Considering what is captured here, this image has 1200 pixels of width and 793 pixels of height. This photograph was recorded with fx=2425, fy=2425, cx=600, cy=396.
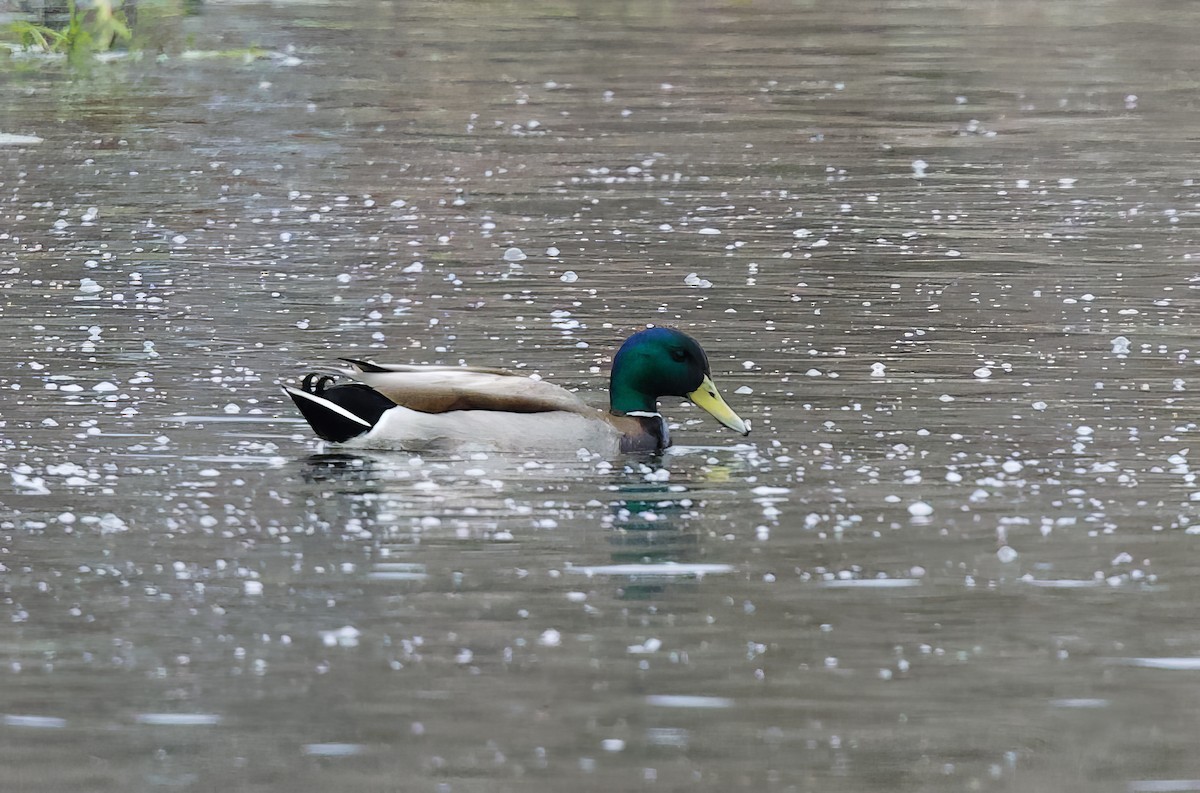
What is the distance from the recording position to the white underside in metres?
10.2

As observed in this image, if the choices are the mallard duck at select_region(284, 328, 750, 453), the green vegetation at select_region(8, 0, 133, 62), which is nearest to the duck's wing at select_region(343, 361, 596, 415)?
the mallard duck at select_region(284, 328, 750, 453)

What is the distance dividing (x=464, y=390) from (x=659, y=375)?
1.00 m

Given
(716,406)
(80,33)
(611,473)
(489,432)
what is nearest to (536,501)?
(611,473)

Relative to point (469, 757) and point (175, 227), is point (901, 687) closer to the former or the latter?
point (469, 757)

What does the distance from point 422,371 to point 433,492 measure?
0.95m

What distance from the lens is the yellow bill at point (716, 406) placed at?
34.7 ft

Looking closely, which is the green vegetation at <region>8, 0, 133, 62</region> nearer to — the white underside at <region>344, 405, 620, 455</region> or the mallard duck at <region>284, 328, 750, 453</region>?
the mallard duck at <region>284, 328, 750, 453</region>

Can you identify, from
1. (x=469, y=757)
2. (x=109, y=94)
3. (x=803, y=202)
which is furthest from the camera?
(x=109, y=94)

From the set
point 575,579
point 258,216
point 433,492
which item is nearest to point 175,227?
point 258,216

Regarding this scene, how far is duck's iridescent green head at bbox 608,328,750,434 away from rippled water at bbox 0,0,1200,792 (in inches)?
8.9

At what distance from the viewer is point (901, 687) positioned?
703 centimetres

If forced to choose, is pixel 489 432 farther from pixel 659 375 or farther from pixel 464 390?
pixel 659 375

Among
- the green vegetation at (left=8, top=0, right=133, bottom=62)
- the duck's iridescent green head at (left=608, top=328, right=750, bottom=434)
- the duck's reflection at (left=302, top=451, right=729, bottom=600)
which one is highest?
the duck's iridescent green head at (left=608, top=328, right=750, bottom=434)

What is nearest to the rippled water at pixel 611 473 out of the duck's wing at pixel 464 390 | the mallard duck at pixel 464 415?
the mallard duck at pixel 464 415
